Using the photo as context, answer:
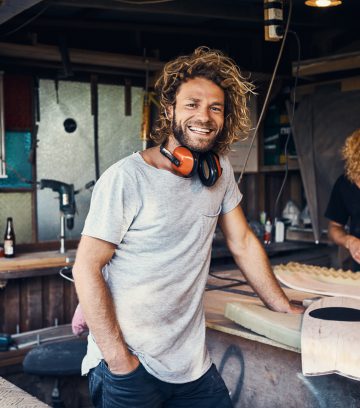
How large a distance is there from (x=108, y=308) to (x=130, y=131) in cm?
387

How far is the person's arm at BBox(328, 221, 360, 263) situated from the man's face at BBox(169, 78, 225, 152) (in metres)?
2.08

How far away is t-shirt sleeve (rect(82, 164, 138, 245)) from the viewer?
2.25 meters

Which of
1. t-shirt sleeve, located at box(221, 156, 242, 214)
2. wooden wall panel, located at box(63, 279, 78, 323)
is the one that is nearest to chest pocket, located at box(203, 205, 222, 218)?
t-shirt sleeve, located at box(221, 156, 242, 214)

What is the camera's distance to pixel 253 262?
9.36 feet

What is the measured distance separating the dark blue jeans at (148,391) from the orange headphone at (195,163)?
69cm

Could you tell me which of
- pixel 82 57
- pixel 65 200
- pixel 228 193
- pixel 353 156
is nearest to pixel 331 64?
pixel 353 156

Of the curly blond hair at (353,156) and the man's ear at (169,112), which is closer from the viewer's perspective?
the man's ear at (169,112)

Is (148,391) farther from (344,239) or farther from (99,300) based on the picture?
(344,239)

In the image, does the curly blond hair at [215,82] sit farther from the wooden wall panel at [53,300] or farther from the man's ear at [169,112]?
the wooden wall panel at [53,300]

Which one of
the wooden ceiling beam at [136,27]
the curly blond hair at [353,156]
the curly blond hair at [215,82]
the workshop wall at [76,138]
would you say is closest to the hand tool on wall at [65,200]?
the workshop wall at [76,138]

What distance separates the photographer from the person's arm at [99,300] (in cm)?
226

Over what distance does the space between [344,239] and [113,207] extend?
2.57 m

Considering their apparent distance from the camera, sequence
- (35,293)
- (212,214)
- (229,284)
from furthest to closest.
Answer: (35,293) → (229,284) → (212,214)

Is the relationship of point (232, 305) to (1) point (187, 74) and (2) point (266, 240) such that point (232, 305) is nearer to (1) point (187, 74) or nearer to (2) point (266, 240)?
(1) point (187, 74)
